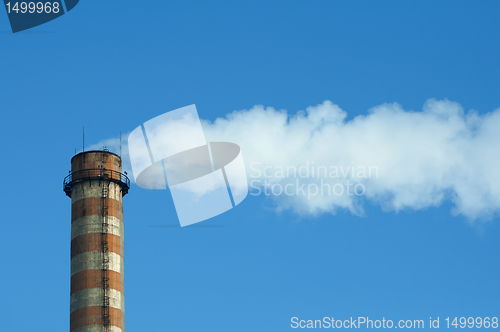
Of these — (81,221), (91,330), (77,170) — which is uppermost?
(77,170)

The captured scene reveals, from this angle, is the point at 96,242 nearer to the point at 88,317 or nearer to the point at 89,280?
the point at 89,280

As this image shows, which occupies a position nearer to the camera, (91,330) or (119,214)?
(91,330)

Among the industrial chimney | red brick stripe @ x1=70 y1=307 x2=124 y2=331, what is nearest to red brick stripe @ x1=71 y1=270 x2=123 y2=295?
the industrial chimney

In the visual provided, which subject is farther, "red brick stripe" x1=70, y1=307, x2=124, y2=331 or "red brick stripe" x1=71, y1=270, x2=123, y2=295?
"red brick stripe" x1=71, y1=270, x2=123, y2=295

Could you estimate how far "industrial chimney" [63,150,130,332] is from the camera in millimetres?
87250

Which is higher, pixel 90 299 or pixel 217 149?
pixel 217 149

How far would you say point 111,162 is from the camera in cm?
9462

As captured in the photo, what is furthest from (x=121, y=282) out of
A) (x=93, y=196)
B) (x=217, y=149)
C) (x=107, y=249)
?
(x=217, y=149)

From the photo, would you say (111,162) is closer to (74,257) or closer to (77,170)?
(77,170)

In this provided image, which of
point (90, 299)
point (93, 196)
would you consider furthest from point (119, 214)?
point (90, 299)

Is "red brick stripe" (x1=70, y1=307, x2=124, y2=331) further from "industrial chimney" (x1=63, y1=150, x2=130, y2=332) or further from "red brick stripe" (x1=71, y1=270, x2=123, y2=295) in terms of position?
"red brick stripe" (x1=71, y1=270, x2=123, y2=295)

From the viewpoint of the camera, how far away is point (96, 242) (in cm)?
8950

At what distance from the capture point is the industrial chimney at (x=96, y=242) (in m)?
87.2

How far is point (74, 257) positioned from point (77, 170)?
1001 cm
